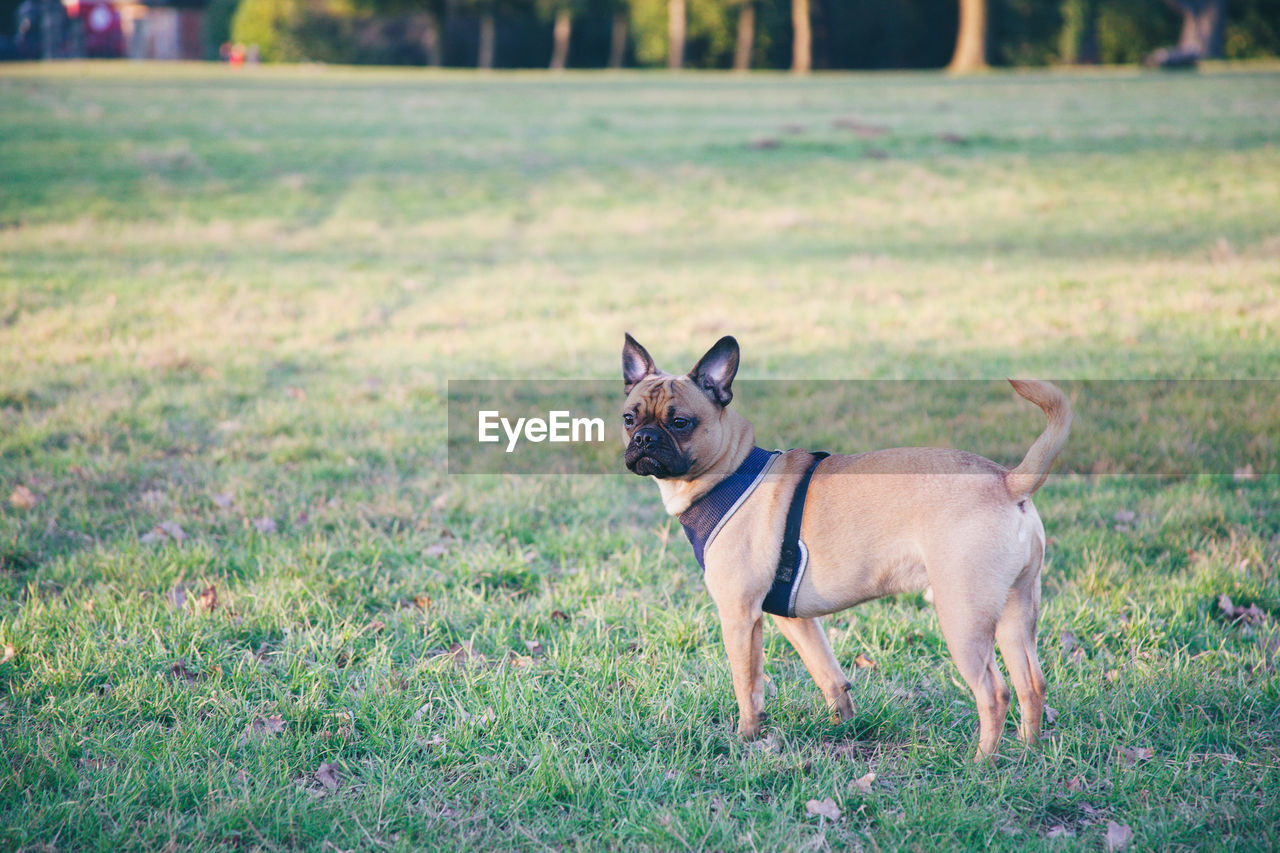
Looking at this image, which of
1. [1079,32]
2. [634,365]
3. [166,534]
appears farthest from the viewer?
[1079,32]

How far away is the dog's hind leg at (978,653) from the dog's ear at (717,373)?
131 centimetres

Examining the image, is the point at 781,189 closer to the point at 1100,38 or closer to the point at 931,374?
the point at 931,374

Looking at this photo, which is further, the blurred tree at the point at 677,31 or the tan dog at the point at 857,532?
the blurred tree at the point at 677,31

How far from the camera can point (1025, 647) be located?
3.75 metres

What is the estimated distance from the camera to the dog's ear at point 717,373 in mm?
4184

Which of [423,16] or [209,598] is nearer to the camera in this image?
[209,598]

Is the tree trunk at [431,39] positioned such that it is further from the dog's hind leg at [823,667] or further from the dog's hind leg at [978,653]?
the dog's hind leg at [978,653]

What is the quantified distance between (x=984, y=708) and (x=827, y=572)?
78cm

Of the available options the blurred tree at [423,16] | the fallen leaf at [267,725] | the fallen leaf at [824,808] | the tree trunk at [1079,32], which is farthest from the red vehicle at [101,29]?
the fallen leaf at [824,808]

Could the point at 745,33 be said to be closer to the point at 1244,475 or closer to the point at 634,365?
the point at 1244,475

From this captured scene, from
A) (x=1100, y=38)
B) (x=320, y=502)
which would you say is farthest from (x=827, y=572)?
(x=1100, y=38)

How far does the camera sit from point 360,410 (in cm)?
852

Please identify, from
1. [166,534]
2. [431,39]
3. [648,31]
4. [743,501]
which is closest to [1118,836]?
[743,501]

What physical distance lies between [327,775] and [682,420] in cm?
203
